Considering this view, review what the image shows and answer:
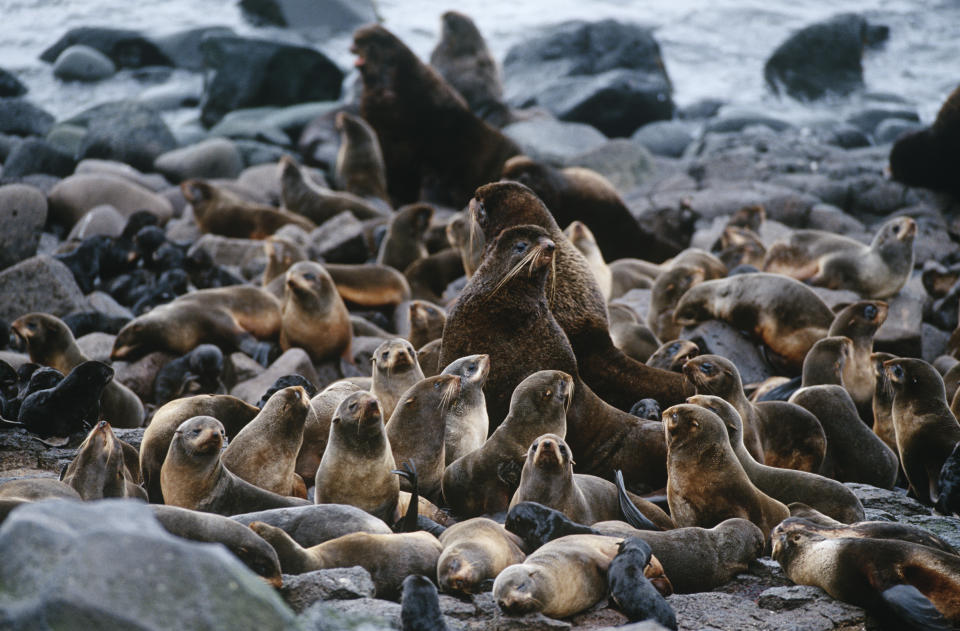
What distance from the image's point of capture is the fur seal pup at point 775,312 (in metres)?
7.56

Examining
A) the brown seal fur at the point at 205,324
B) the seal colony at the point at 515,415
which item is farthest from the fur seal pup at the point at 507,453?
the brown seal fur at the point at 205,324

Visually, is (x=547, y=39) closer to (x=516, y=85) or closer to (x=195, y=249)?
(x=516, y=85)

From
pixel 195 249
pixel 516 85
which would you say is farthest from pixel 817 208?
pixel 516 85

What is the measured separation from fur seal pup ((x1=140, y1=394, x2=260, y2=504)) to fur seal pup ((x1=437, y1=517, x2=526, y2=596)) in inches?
67.8

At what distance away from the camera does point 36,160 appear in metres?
15.0

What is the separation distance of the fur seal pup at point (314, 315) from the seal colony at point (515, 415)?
0.06 ft

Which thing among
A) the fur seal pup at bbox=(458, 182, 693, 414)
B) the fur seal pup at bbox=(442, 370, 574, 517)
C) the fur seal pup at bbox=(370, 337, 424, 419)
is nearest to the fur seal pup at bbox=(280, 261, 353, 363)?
the fur seal pup at bbox=(458, 182, 693, 414)

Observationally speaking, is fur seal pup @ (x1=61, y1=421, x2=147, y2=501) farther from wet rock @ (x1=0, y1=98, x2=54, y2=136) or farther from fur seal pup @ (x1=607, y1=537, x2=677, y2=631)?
wet rock @ (x1=0, y1=98, x2=54, y2=136)

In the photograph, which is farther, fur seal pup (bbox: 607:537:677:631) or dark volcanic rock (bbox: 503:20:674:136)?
dark volcanic rock (bbox: 503:20:674:136)

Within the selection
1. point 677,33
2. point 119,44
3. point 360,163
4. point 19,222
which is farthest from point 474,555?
point 677,33

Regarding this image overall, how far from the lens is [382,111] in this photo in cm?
1371

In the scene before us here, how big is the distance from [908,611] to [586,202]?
26.4 ft

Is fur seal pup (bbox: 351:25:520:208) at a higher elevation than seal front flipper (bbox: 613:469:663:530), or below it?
below

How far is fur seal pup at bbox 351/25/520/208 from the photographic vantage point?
13.5 m
